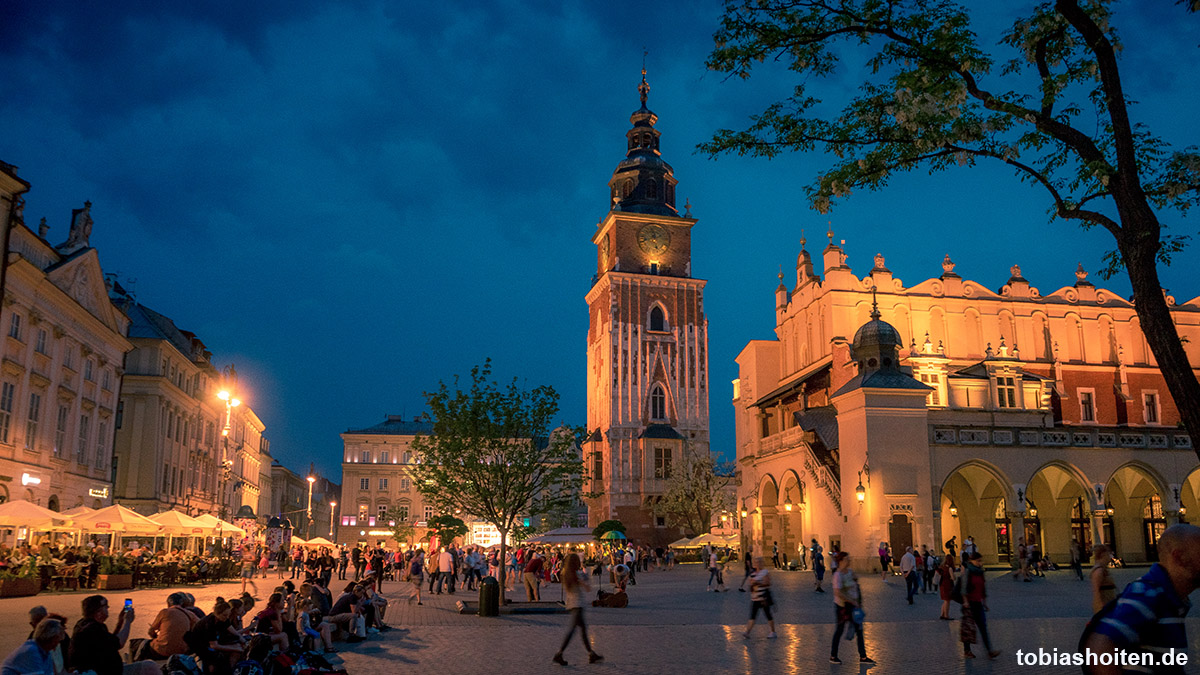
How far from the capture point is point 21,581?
25141mm

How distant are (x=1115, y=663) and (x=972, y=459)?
3381 centimetres

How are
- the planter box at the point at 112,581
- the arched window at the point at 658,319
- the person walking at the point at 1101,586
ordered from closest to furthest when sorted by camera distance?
the person walking at the point at 1101,586, the planter box at the point at 112,581, the arched window at the point at 658,319

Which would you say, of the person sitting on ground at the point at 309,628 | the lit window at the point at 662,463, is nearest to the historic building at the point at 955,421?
the lit window at the point at 662,463

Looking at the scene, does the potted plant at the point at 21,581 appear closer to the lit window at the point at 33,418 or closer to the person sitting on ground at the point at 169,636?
the lit window at the point at 33,418

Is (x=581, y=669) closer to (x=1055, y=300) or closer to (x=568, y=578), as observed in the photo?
(x=568, y=578)

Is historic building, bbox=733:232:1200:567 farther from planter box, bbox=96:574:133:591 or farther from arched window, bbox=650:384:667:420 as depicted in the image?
planter box, bbox=96:574:133:591

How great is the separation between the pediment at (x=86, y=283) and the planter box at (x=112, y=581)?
478 inches

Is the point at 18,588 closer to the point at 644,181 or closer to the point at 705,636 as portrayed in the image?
the point at 705,636

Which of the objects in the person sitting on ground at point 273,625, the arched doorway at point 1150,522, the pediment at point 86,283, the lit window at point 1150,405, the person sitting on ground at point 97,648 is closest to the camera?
the person sitting on ground at point 97,648

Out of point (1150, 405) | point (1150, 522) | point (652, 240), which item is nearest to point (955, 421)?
point (1150, 522)

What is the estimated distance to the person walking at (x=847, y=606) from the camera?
41.0 ft

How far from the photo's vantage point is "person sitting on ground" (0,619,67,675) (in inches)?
→ 300

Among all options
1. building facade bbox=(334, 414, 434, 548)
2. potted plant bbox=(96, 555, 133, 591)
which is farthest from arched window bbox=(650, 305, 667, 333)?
potted plant bbox=(96, 555, 133, 591)

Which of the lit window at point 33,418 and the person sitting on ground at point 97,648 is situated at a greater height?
the lit window at point 33,418
